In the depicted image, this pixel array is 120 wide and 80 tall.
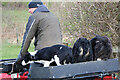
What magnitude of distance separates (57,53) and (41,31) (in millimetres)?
679

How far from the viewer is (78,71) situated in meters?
4.48

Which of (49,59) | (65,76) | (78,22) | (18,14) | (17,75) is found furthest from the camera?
(18,14)

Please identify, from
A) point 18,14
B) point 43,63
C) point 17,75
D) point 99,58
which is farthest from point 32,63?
point 18,14

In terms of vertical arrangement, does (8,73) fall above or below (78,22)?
below

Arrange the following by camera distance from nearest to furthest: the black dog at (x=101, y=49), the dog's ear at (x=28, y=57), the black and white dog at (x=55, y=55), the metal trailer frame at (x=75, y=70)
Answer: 1. the metal trailer frame at (x=75, y=70)
2. the black and white dog at (x=55, y=55)
3. the black dog at (x=101, y=49)
4. the dog's ear at (x=28, y=57)

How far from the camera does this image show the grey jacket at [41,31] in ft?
16.5

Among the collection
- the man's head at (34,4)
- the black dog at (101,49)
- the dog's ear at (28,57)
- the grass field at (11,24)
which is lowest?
the dog's ear at (28,57)

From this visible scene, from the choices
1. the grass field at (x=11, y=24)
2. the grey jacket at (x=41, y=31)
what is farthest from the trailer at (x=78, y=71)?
the grass field at (x=11, y=24)

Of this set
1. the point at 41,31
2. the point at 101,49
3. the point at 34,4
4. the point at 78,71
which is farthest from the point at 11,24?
the point at 78,71

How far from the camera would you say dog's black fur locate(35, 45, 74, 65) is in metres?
4.60

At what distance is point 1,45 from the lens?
21578 millimetres

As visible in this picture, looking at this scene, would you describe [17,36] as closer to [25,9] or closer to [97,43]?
[25,9]

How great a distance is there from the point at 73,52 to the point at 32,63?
78cm

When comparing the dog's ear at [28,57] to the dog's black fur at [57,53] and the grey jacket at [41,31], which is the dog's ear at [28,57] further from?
Result: the dog's black fur at [57,53]
